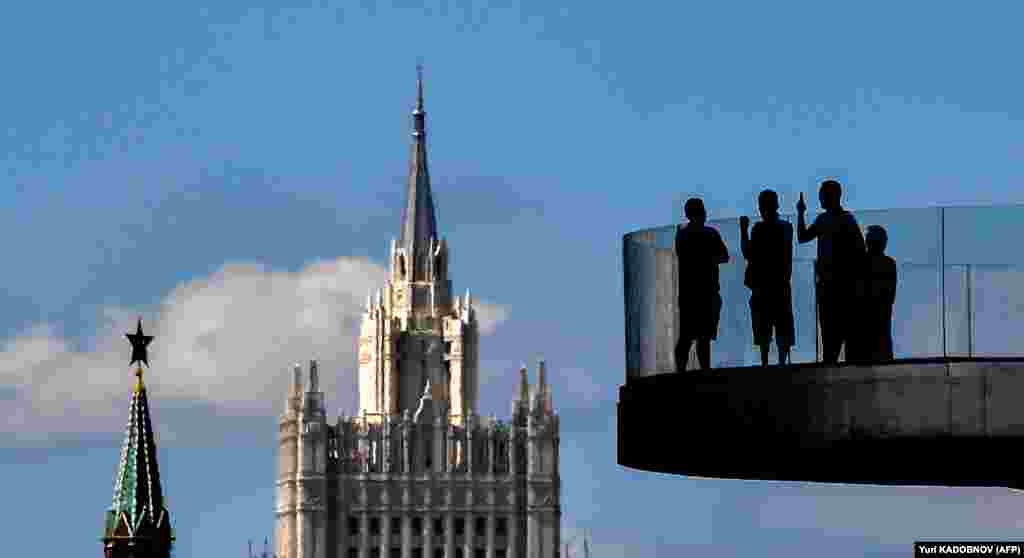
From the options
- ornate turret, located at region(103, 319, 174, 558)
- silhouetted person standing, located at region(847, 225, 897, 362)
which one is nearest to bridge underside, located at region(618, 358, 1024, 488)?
silhouetted person standing, located at region(847, 225, 897, 362)

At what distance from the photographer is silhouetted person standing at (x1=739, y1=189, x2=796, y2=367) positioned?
3450 centimetres

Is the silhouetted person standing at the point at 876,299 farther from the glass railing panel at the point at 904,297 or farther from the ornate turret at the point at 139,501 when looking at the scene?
the ornate turret at the point at 139,501

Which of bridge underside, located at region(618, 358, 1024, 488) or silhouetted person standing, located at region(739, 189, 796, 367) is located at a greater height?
silhouetted person standing, located at region(739, 189, 796, 367)

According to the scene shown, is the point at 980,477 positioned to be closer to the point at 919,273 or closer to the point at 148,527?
the point at 919,273

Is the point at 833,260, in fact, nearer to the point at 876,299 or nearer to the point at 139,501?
the point at 876,299

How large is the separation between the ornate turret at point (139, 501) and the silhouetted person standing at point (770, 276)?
70.4 meters

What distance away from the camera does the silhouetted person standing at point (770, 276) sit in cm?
3450

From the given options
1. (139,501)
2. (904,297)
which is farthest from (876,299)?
(139,501)

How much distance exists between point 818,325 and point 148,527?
73790 mm

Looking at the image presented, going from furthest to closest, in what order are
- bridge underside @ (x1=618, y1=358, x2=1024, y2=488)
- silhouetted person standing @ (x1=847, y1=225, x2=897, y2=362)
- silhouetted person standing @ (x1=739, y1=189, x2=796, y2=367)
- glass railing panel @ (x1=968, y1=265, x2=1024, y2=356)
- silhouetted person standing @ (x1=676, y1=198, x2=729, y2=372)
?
A: 1. silhouetted person standing @ (x1=676, y1=198, x2=729, y2=372)
2. silhouetted person standing @ (x1=739, y1=189, x2=796, y2=367)
3. silhouetted person standing @ (x1=847, y1=225, x2=897, y2=362)
4. glass railing panel @ (x1=968, y1=265, x2=1024, y2=356)
5. bridge underside @ (x1=618, y1=358, x2=1024, y2=488)

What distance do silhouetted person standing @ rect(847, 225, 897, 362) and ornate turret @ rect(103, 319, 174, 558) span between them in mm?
71144

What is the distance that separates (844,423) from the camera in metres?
33.4

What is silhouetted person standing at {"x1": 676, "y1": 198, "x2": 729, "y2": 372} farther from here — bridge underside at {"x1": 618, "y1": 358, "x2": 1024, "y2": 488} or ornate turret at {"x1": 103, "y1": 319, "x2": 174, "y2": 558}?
ornate turret at {"x1": 103, "y1": 319, "x2": 174, "y2": 558}

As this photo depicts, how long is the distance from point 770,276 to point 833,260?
584 mm
